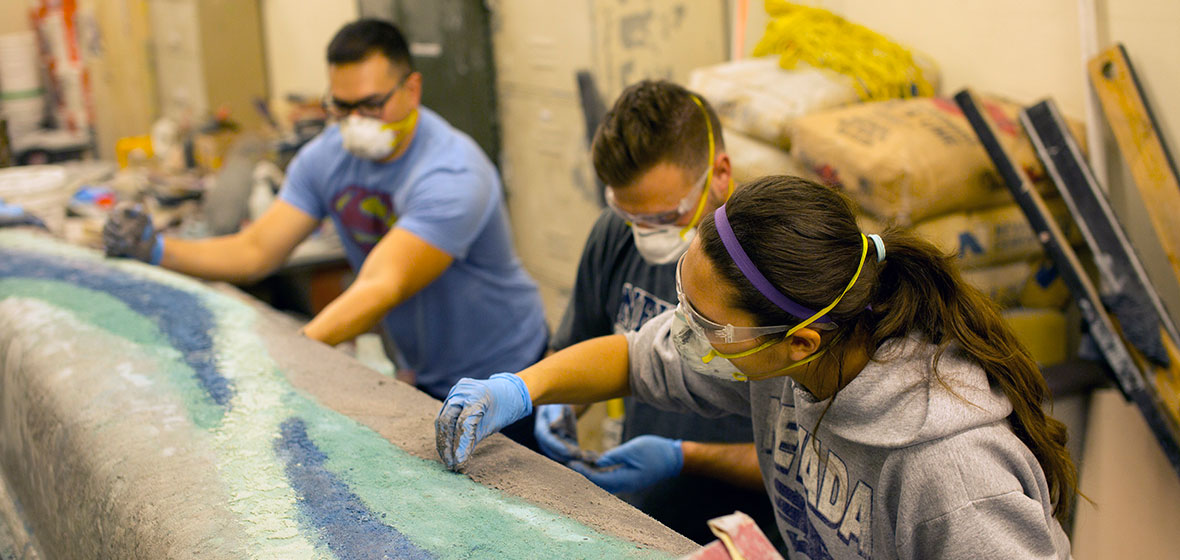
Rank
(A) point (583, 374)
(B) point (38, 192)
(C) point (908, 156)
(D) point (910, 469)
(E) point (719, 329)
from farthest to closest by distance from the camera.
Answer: (B) point (38, 192) → (C) point (908, 156) → (A) point (583, 374) → (E) point (719, 329) → (D) point (910, 469)

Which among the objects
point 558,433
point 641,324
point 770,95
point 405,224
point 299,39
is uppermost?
point 299,39

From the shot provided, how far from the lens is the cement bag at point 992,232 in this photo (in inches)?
85.4

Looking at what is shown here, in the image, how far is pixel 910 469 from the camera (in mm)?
1000

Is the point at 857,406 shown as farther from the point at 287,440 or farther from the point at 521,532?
the point at 287,440

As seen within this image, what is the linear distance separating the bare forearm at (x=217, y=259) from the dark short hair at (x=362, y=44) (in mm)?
542

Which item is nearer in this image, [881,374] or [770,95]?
[881,374]

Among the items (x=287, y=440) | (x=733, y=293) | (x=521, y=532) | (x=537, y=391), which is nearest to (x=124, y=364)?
(x=287, y=440)

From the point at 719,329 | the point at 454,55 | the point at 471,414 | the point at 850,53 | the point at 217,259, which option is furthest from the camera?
the point at 454,55

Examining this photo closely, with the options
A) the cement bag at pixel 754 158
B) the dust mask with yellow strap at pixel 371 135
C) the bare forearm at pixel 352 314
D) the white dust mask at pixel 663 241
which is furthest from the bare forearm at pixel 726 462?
the dust mask with yellow strap at pixel 371 135

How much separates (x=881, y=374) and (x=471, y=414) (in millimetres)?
553

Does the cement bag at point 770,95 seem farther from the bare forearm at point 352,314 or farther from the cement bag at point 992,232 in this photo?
the bare forearm at point 352,314

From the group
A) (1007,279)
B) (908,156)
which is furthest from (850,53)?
(1007,279)

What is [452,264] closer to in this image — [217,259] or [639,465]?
[217,259]

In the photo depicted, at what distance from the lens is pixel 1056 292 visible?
2.28 m
